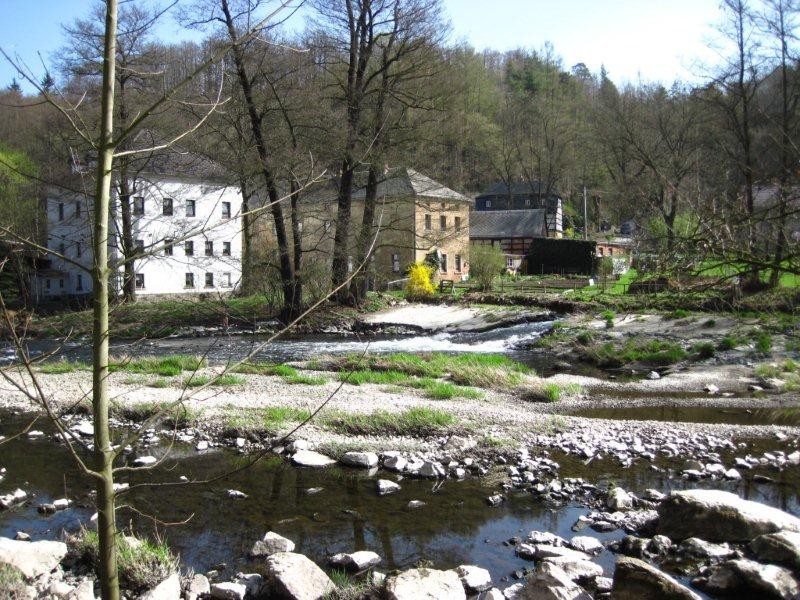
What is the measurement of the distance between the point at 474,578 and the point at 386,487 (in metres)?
2.85

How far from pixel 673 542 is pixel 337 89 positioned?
101 feet

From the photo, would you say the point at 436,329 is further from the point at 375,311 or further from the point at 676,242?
the point at 676,242

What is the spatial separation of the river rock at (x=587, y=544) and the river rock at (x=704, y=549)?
0.82 meters

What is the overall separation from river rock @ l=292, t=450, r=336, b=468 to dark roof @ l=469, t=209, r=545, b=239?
54584mm

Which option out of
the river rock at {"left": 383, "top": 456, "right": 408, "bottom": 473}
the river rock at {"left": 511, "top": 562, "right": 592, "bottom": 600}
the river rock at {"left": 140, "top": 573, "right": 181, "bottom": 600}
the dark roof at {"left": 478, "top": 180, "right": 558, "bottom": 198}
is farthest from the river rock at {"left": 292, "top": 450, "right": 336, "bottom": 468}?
the dark roof at {"left": 478, "top": 180, "right": 558, "bottom": 198}

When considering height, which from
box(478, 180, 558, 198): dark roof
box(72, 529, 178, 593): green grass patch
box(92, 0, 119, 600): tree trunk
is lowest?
box(72, 529, 178, 593): green grass patch

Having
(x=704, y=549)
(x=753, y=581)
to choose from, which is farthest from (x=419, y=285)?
(x=753, y=581)

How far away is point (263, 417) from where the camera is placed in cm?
1248

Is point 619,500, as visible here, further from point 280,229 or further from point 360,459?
point 280,229

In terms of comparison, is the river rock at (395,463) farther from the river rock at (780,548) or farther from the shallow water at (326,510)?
the river rock at (780,548)

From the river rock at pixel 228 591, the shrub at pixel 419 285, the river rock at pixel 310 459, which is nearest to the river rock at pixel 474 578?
the river rock at pixel 228 591

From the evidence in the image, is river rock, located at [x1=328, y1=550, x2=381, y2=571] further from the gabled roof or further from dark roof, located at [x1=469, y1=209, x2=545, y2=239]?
dark roof, located at [x1=469, y1=209, x2=545, y2=239]

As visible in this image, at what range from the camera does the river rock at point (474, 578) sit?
6500mm

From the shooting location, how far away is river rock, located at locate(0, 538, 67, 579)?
6.34 m
